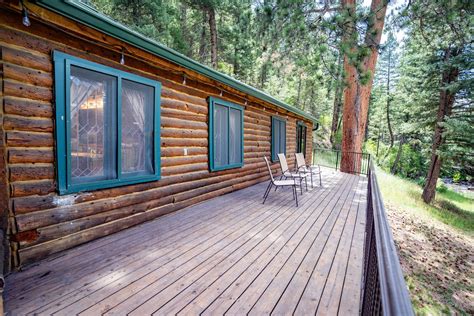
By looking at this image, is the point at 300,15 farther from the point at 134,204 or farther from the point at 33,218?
the point at 33,218

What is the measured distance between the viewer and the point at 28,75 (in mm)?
2395

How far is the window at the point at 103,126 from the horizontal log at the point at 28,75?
3.3 inches

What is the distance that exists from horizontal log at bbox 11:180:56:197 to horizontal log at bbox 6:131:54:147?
1.16ft

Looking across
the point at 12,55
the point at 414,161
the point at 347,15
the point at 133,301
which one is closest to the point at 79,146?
the point at 12,55

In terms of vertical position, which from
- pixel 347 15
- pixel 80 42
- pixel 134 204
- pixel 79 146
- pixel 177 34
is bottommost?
pixel 134 204

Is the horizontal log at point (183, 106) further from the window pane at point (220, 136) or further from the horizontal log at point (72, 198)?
the horizontal log at point (72, 198)

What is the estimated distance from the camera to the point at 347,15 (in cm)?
581

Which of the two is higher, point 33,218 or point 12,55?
point 12,55

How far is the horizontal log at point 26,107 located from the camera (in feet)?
7.48

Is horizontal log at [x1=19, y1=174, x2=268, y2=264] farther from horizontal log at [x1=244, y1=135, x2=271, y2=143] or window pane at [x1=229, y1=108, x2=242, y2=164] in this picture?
horizontal log at [x1=244, y1=135, x2=271, y2=143]

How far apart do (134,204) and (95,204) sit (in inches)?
22.3

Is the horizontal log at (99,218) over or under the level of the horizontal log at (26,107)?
under

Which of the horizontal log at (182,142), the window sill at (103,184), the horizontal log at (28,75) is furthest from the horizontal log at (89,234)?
the horizontal log at (28,75)

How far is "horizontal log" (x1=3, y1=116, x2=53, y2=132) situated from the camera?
2.28m
